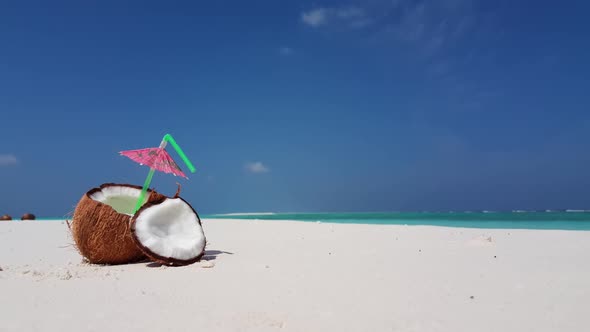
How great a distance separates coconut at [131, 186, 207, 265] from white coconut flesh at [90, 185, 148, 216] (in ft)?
2.70

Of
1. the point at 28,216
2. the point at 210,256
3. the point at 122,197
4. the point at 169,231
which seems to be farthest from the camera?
the point at 28,216

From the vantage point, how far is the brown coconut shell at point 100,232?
5355mm

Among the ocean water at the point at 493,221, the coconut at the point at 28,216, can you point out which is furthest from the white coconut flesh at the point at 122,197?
the coconut at the point at 28,216

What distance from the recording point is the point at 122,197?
6.26 m

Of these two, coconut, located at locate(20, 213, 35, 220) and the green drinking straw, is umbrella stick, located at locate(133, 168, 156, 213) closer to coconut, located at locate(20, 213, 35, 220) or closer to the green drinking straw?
the green drinking straw

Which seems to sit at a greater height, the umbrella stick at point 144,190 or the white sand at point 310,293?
the umbrella stick at point 144,190

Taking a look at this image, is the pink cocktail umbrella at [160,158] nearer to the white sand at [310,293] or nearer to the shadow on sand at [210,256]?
the shadow on sand at [210,256]

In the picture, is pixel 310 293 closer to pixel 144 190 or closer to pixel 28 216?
pixel 144 190

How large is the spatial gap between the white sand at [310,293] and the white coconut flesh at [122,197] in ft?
3.18

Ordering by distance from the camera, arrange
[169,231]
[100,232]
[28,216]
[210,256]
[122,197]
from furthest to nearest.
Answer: [28,216] → [122,197] → [210,256] → [169,231] → [100,232]

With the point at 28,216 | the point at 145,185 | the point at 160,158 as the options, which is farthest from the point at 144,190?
the point at 28,216

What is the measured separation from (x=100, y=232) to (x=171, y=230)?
0.89 meters

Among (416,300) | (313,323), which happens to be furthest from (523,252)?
(313,323)

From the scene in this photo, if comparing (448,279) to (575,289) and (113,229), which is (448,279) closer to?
(575,289)
